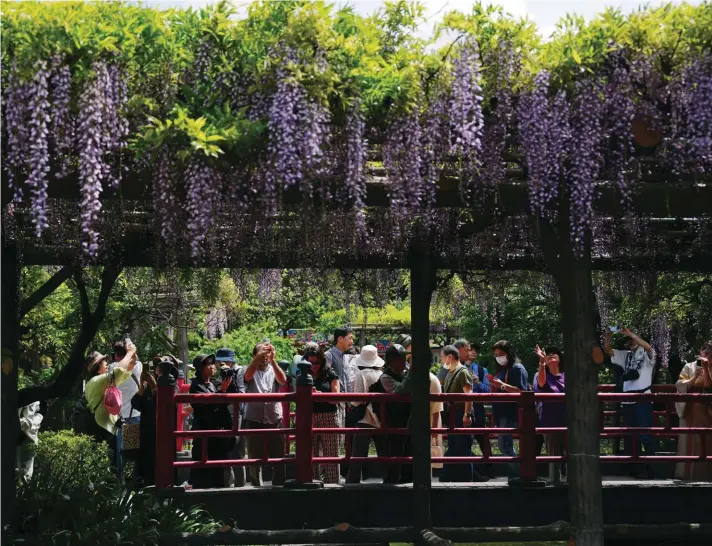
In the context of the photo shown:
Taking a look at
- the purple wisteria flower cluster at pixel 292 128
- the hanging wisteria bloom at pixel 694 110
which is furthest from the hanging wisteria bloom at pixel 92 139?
the hanging wisteria bloom at pixel 694 110

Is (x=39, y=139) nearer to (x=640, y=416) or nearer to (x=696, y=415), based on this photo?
(x=696, y=415)

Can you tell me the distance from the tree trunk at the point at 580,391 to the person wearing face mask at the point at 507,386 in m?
4.02

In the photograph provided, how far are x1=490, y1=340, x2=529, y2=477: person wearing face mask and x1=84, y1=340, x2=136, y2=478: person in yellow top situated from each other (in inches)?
146

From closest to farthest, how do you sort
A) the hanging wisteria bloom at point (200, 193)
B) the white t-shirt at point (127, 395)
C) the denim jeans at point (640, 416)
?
the hanging wisteria bloom at point (200, 193)
the white t-shirt at point (127, 395)
the denim jeans at point (640, 416)

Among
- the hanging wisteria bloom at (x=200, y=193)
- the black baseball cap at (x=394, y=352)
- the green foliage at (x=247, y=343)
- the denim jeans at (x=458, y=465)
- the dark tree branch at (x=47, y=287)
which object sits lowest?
the denim jeans at (x=458, y=465)

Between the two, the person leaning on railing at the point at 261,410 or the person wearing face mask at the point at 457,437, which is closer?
the person leaning on railing at the point at 261,410

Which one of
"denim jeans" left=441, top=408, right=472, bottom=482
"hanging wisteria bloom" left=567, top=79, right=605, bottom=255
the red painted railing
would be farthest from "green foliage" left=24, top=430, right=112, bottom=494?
"hanging wisteria bloom" left=567, top=79, right=605, bottom=255

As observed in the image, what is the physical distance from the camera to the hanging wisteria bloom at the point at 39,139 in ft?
17.5

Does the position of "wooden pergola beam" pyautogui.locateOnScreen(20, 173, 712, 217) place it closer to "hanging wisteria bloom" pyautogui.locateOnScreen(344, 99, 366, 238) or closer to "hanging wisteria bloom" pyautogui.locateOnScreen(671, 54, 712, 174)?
"hanging wisteria bloom" pyautogui.locateOnScreen(344, 99, 366, 238)

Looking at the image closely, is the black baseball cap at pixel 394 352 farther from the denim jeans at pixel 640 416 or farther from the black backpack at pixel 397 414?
the denim jeans at pixel 640 416

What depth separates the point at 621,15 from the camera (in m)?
5.80

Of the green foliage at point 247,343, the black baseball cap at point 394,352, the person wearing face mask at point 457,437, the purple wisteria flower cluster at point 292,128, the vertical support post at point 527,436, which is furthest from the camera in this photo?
the green foliage at point 247,343

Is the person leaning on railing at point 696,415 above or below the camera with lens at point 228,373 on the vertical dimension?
below

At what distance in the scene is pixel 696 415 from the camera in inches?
401
